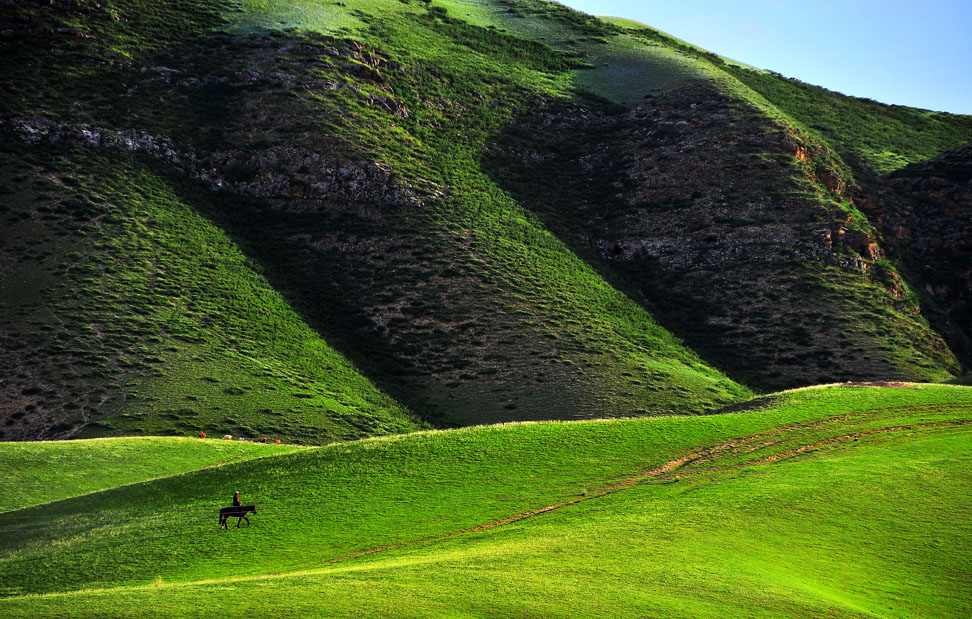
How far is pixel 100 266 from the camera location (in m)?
70.1

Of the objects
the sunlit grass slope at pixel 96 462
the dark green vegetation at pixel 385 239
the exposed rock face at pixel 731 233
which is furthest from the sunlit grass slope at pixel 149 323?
the exposed rock face at pixel 731 233

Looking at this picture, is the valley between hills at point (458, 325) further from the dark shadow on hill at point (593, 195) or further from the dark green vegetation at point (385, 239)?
the dark shadow on hill at point (593, 195)

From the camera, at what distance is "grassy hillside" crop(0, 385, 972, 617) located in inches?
698

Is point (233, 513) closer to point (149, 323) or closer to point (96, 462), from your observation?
point (96, 462)

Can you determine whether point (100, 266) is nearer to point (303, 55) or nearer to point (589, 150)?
point (303, 55)

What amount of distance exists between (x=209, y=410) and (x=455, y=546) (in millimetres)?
Result: 39132

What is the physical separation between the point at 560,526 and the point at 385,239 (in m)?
63.9

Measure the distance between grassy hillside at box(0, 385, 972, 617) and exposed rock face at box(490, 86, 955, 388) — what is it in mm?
45232

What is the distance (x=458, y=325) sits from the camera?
249 ft

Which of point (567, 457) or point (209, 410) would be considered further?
point (209, 410)

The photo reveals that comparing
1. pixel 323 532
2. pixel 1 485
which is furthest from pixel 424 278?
pixel 323 532

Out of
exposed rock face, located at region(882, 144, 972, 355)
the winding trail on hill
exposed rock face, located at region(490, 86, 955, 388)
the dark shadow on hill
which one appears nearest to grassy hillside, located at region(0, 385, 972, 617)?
the winding trail on hill

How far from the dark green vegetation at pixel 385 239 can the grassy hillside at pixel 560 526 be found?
27.3m

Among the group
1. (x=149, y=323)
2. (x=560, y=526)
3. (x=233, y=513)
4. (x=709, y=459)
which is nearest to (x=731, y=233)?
(x=149, y=323)
